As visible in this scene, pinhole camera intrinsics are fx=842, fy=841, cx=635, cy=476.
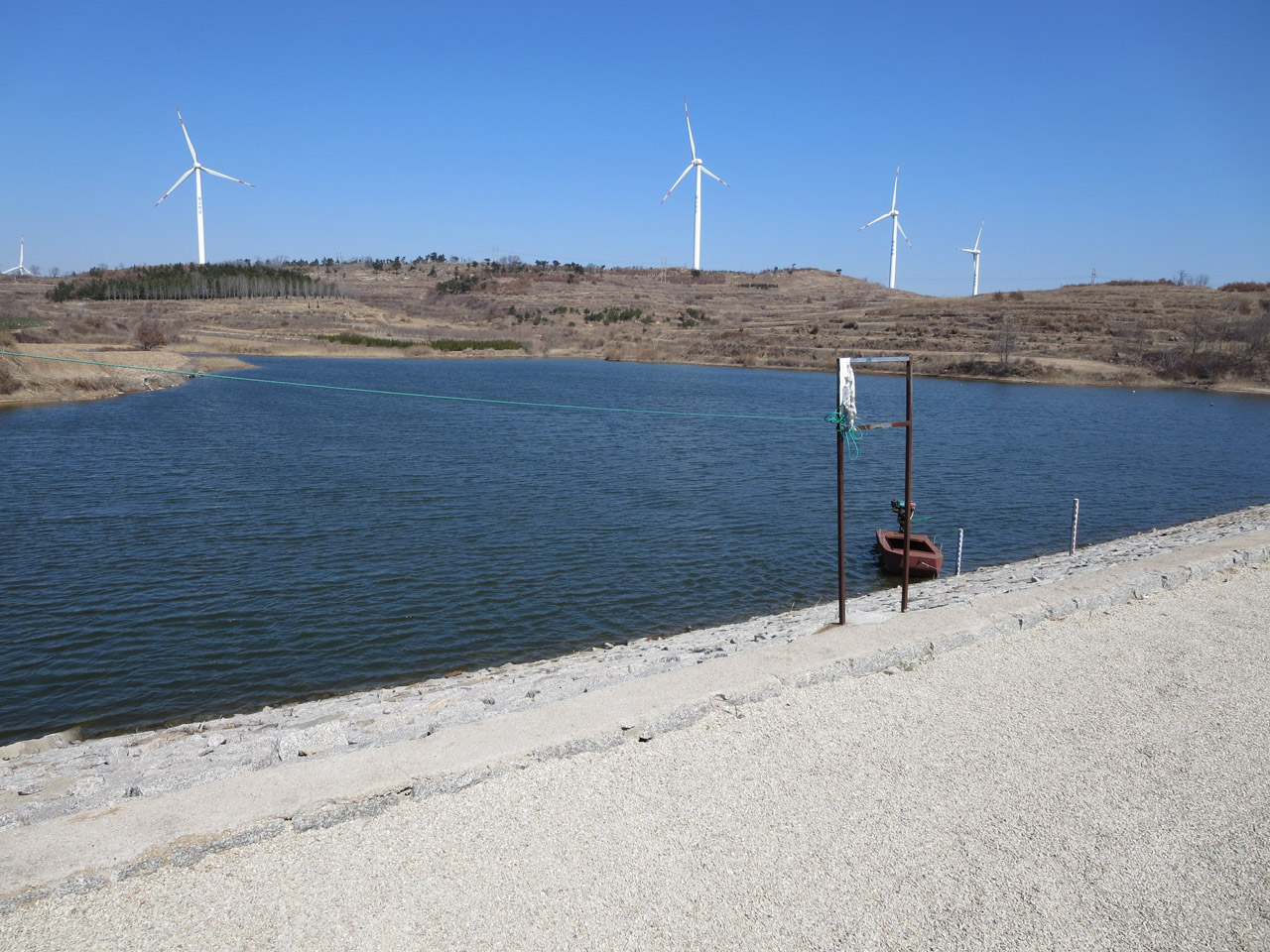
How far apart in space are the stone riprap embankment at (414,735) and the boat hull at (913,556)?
3449 millimetres

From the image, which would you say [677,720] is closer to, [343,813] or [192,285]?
[343,813]

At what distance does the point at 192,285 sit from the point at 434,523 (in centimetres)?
11786

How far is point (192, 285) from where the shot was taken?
118 metres

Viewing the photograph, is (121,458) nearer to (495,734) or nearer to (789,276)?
(495,734)

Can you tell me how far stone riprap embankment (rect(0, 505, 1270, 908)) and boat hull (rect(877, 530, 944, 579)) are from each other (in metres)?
3.45

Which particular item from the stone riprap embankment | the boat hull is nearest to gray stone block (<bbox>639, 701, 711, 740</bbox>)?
the stone riprap embankment

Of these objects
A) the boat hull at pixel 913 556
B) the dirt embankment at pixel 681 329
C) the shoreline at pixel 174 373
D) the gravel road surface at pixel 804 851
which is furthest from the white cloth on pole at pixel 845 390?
the dirt embankment at pixel 681 329

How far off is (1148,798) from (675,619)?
811 cm

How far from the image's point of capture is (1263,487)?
89.2 ft

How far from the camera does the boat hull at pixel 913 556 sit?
16.4m

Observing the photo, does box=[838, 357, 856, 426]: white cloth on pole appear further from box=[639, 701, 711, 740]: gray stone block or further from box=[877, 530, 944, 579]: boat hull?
box=[877, 530, 944, 579]: boat hull

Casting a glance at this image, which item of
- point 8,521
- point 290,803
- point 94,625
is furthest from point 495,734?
point 8,521

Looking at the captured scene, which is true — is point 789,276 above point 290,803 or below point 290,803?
above

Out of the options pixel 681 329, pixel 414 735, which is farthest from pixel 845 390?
pixel 681 329
